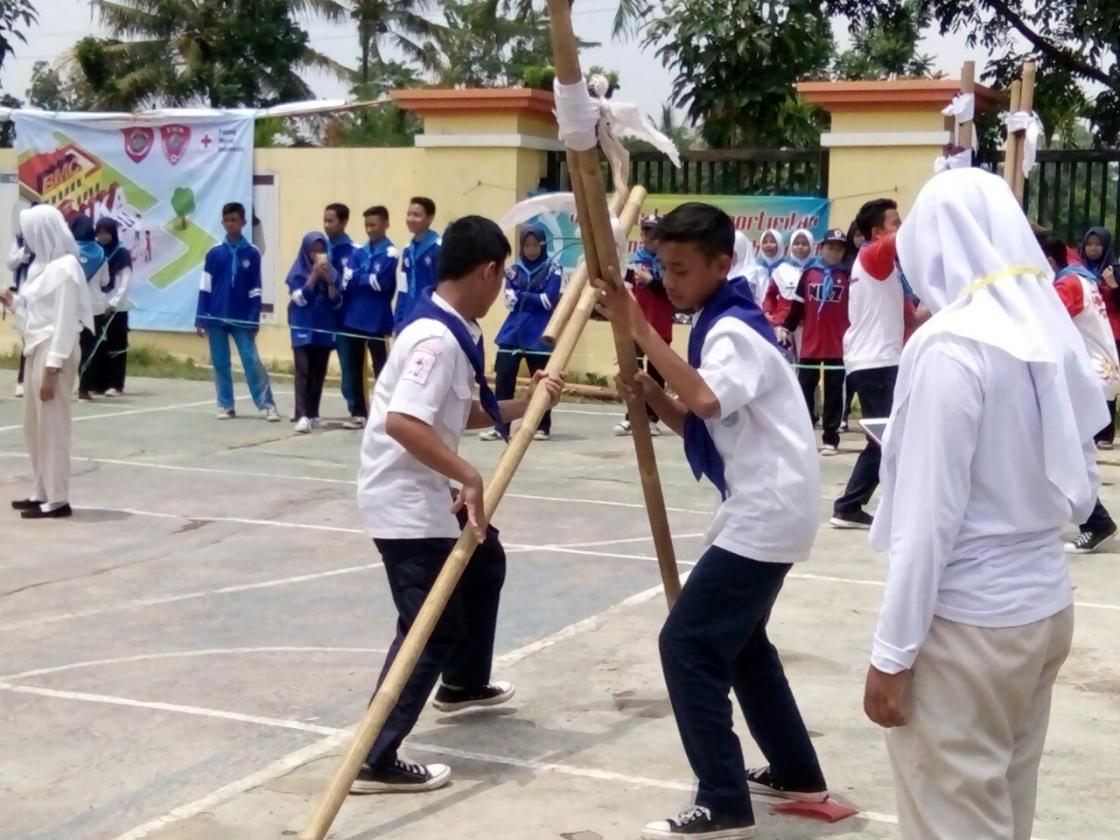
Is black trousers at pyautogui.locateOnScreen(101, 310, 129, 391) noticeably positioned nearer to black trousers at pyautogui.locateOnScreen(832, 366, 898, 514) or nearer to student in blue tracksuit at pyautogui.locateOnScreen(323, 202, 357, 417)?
student in blue tracksuit at pyautogui.locateOnScreen(323, 202, 357, 417)

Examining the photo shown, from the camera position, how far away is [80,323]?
9.15m

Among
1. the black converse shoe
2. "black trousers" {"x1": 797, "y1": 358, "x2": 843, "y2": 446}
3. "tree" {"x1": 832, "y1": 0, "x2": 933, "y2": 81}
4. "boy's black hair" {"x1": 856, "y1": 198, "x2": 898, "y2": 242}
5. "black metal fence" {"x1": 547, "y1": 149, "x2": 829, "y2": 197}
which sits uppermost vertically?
"tree" {"x1": 832, "y1": 0, "x2": 933, "y2": 81}

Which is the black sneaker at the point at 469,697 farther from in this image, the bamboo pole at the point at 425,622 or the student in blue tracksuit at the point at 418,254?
the student in blue tracksuit at the point at 418,254

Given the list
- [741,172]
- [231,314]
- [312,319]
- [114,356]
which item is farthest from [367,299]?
[741,172]

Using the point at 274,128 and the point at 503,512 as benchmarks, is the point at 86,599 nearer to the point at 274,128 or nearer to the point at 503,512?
the point at 503,512

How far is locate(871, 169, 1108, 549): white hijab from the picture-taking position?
304cm

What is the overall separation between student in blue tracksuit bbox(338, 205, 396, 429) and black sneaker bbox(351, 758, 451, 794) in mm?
8462

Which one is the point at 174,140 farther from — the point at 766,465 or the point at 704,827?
the point at 704,827

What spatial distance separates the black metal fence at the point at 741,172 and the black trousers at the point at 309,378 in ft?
11.1

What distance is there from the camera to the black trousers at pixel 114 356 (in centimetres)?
1491

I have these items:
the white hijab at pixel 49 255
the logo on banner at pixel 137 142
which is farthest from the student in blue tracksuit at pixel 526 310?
the logo on banner at pixel 137 142

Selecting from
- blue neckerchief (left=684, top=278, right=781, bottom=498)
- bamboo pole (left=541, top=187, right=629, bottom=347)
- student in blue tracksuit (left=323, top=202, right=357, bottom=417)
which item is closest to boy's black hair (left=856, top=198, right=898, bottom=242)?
bamboo pole (left=541, top=187, right=629, bottom=347)

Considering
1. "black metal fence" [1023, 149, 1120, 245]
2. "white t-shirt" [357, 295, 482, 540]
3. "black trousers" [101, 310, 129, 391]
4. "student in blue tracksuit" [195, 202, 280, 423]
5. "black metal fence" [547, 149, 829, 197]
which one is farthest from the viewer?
"black metal fence" [547, 149, 829, 197]

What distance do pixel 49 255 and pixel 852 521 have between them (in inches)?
183
